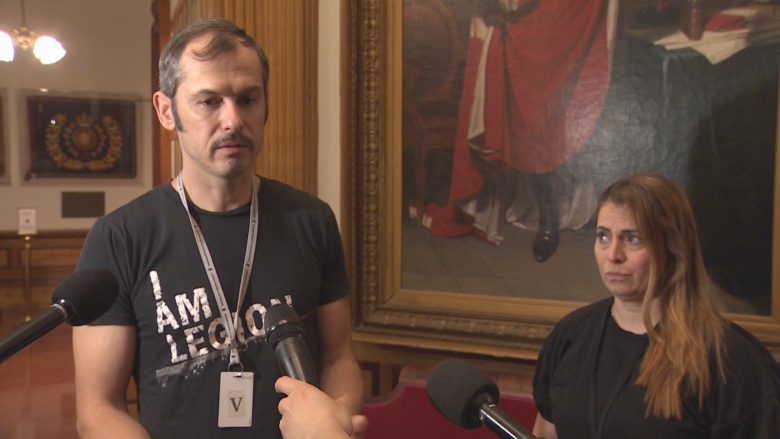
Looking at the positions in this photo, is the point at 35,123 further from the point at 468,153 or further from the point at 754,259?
the point at 754,259

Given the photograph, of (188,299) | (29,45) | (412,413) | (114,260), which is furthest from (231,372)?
(29,45)

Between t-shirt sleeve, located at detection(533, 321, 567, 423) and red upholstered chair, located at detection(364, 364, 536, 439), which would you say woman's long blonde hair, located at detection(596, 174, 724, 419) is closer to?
t-shirt sleeve, located at detection(533, 321, 567, 423)

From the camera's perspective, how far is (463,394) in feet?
3.57

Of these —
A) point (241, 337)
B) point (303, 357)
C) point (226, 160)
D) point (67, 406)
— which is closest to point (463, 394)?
point (303, 357)

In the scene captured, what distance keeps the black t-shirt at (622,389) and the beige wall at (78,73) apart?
7.52 meters

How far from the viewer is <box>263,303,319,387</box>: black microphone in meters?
0.97

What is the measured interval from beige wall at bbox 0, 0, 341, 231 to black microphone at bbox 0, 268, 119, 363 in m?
7.79

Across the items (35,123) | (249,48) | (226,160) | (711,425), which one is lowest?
(711,425)

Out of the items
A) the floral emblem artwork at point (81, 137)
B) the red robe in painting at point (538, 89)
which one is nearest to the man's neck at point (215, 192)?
the red robe in painting at point (538, 89)

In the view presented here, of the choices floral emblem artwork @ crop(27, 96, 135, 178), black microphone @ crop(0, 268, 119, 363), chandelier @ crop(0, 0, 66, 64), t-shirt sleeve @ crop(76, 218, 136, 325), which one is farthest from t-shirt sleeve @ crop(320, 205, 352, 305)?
floral emblem artwork @ crop(27, 96, 135, 178)

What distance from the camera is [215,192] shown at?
167 centimetres

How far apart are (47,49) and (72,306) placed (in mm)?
7463

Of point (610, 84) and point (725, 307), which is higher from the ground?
point (610, 84)

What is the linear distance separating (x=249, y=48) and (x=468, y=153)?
1332mm
